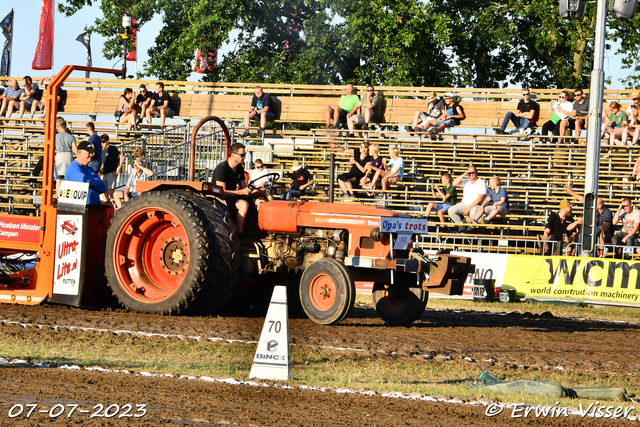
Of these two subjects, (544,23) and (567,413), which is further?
(544,23)

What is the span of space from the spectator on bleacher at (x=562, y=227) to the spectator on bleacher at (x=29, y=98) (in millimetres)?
13786

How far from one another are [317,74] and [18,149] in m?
15.0

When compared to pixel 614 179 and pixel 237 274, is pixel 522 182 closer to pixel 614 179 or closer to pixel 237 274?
pixel 614 179

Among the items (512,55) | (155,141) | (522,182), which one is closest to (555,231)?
(522,182)

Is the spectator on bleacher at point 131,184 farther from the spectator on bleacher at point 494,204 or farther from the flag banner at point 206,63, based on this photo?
the flag banner at point 206,63

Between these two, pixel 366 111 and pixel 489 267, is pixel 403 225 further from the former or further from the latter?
pixel 366 111

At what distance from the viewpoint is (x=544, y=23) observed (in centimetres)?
3028

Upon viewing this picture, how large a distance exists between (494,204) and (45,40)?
21.4 meters

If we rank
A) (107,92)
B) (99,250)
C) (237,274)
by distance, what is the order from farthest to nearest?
(107,92), (99,250), (237,274)

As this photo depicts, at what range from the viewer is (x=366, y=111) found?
854 inches

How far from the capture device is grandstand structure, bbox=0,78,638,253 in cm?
1683

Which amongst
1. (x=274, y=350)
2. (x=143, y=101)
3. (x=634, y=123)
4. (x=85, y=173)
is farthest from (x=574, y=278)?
(x=143, y=101)

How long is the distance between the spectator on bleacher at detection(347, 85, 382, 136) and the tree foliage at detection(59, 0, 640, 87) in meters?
8.77

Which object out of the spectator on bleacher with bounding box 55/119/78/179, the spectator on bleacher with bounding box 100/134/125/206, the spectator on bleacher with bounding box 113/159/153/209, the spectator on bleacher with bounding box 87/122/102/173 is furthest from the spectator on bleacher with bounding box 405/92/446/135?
the spectator on bleacher with bounding box 55/119/78/179
